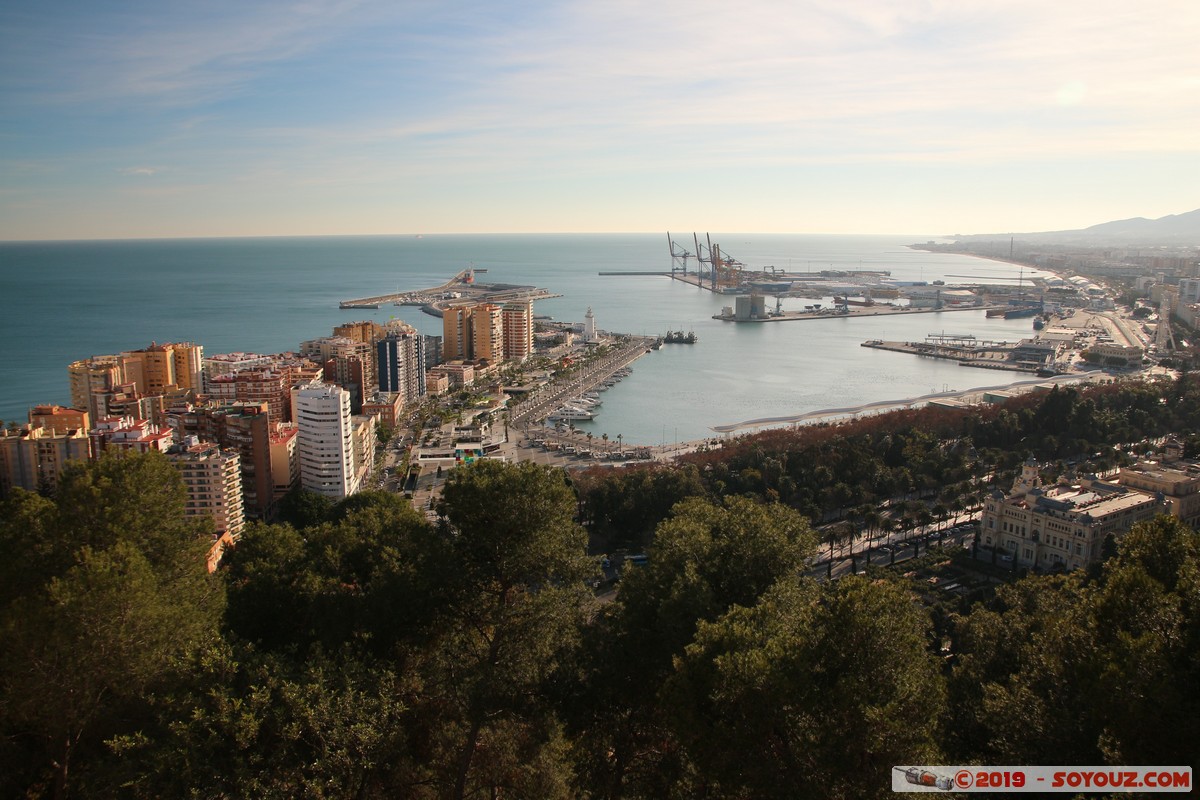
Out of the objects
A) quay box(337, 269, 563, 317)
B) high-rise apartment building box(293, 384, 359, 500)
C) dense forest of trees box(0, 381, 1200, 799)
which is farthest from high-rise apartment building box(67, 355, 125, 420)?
quay box(337, 269, 563, 317)

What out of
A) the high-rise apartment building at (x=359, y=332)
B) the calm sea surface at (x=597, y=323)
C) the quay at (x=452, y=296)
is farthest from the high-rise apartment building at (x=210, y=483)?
the quay at (x=452, y=296)

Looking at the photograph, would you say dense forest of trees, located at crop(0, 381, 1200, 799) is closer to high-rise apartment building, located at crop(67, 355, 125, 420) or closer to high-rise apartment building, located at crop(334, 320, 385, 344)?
high-rise apartment building, located at crop(67, 355, 125, 420)

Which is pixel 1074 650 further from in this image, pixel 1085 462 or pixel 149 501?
pixel 1085 462

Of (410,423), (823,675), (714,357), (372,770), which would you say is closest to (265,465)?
(410,423)

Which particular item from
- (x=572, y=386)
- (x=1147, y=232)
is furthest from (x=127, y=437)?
(x=1147, y=232)

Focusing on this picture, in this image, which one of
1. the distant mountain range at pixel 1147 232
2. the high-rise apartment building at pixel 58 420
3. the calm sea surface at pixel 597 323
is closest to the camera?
the high-rise apartment building at pixel 58 420

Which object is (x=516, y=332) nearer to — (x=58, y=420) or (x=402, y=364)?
(x=402, y=364)

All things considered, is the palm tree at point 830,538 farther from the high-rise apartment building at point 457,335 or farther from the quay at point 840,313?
the quay at point 840,313
